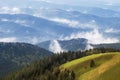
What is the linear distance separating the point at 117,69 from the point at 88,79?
1234cm

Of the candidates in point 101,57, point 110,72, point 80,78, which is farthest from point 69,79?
point 101,57

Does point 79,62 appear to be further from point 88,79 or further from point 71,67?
point 88,79

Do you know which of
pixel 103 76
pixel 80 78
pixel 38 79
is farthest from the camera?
pixel 38 79

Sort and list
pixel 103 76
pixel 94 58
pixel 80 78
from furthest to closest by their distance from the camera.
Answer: pixel 94 58, pixel 80 78, pixel 103 76

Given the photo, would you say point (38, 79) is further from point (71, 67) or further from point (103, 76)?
point (103, 76)

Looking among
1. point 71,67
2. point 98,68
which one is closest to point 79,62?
point 71,67

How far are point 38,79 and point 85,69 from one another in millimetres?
21858

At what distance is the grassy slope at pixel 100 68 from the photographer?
502 ft

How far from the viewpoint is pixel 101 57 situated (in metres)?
186

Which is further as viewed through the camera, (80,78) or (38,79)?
A: (38,79)

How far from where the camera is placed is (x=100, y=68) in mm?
165250

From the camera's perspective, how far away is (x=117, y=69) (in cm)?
15625

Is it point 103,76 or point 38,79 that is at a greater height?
point 103,76

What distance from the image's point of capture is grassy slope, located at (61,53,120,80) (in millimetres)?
153125
